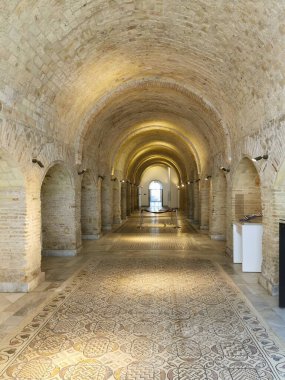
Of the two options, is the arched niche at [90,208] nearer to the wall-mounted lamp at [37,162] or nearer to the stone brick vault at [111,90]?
the stone brick vault at [111,90]

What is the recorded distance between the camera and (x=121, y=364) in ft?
14.8

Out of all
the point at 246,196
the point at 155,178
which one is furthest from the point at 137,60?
the point at 155,178

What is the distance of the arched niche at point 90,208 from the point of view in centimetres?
1513

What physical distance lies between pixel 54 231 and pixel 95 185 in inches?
157

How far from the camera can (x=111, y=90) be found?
12.1 meters

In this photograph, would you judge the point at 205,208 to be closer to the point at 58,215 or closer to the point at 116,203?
the point at 116,203

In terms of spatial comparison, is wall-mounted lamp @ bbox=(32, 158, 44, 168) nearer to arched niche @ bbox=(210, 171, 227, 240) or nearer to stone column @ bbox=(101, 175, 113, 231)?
arched niche @ bbox=(210, 171, 227, 240)

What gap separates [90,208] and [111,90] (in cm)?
→ 519

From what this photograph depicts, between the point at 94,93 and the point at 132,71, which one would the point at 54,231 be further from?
the point at 132,71

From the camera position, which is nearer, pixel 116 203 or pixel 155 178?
pixel 116 203

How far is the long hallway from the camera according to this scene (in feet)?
14.5

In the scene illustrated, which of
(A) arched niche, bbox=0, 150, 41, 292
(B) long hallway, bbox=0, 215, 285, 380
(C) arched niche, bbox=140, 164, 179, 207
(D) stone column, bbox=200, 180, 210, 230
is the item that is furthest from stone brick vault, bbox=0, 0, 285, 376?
(C) arched niche, bbox=140, 164, 179, 207

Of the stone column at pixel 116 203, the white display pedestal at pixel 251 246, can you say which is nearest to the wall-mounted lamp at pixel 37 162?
the white display pedestal at pixel 251 246

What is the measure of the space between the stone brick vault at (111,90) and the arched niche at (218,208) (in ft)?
6.01
